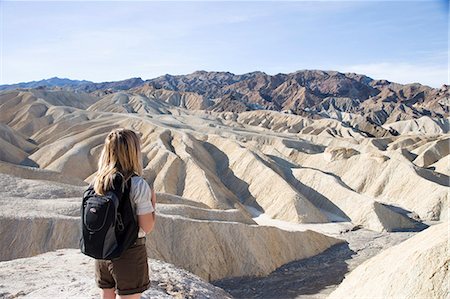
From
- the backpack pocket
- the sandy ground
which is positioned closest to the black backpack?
the backpack pocket

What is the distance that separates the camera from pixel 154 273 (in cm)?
1123

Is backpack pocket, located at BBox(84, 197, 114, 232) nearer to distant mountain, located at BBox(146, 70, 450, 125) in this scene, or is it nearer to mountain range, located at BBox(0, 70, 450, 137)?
mountain range, located at BBox(0, 70, 450, 137)

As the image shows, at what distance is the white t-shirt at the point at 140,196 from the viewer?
4711mm

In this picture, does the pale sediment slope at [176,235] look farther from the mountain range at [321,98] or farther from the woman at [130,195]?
the mountain range at [321,98]

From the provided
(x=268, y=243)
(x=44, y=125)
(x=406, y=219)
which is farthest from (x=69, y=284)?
(x=44, y=125)

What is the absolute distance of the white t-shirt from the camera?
185 inches

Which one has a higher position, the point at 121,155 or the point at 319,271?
the point at 121,155

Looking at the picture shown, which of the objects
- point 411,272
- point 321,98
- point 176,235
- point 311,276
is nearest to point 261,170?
point 311,276

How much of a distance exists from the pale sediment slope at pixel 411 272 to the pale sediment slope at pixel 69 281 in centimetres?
389

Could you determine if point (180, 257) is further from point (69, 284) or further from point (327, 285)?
point (69, 284)

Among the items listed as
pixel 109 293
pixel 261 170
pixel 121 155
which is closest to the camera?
pixel 121 155

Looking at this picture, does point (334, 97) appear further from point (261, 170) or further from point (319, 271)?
point (319, 271)

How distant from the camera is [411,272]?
1053 cm

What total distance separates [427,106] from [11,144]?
133 meters
